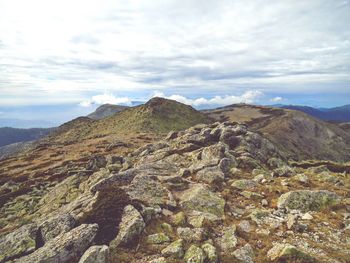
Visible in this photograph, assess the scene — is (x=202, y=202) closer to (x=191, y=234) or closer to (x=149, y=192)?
(x=149, y=192)

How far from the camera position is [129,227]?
17.0 meters

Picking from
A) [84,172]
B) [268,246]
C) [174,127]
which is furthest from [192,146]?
[174,127]

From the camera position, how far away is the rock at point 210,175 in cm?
2705

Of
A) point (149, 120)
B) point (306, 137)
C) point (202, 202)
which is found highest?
point (149, 120)

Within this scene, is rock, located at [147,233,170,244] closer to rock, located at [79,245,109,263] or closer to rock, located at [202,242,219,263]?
rock, located at [202,242,219,263]

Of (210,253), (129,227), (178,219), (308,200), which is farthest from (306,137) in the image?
(129,227)

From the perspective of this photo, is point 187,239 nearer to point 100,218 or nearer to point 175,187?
point 100,218

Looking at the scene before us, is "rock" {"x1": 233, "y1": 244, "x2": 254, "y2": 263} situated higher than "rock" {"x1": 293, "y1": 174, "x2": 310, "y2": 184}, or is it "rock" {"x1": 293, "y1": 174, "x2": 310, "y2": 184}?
"rock" {"x1": 293, "y1": 174, "x2": 310, "y2": 184}

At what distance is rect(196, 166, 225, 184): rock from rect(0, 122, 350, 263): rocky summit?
0.29 feet

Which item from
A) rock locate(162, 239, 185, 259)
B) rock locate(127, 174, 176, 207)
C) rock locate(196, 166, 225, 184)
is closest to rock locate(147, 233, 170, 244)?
rock locate(162, 239, 185, 259)

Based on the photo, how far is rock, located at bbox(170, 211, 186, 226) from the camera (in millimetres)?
18781

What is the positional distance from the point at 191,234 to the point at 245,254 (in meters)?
3.10

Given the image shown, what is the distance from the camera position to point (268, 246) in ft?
54.0

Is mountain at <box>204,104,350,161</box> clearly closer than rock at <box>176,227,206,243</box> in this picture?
No
